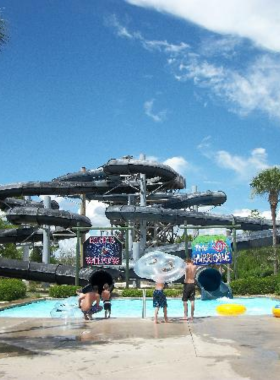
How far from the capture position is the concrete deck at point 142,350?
6.33 meters

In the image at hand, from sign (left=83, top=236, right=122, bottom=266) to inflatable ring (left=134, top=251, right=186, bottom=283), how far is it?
9.86m

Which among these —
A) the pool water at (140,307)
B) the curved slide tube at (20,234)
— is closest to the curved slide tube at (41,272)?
the pool water at (140,307)

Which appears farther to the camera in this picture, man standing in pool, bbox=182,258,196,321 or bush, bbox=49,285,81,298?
bush, bbox=49,285,81,298

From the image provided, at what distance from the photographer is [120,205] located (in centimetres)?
4044

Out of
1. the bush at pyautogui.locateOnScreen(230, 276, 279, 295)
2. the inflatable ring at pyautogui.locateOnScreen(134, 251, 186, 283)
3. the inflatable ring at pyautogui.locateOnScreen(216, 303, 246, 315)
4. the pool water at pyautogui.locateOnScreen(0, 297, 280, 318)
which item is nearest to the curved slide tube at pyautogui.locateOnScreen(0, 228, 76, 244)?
the pool water at pyautogui.locateOnScreen(0, 297, 280, 318)

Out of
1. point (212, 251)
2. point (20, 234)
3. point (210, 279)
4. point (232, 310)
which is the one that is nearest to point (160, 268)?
point (232, 310)

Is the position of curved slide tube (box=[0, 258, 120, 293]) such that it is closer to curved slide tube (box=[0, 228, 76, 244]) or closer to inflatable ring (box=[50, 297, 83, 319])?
curved slide tube (box=[0, 228, 76, 244])

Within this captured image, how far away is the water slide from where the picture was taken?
33.8 m

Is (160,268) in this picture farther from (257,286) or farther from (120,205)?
(120,205)

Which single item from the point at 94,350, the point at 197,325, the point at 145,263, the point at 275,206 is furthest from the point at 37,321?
the point at 275,206

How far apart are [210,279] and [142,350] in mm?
15411

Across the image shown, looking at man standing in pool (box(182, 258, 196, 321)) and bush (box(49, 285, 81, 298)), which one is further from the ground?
man standing in pool (box(182, 258, 196, 321))

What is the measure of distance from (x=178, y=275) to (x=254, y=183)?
2340cm

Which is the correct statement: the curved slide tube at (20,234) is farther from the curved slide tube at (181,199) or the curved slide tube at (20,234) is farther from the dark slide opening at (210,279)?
the dark slide opening at (210,279)
